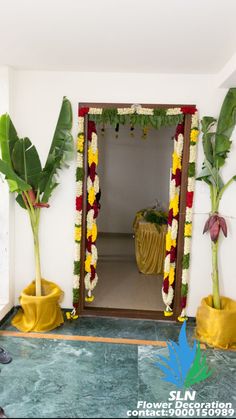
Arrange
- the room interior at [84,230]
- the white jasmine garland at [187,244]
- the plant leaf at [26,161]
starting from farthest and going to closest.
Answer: the white jasmine garland at [187,244], the plant leaf at [26,161], the room interior at [84,230]

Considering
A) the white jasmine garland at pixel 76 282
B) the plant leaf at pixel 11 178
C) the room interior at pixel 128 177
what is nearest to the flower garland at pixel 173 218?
the white jasmine garland at pixel 76 282

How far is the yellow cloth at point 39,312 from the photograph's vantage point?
138 inches

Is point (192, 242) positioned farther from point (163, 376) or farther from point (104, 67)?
point (104, 67)

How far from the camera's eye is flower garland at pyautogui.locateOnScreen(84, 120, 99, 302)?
146 inches

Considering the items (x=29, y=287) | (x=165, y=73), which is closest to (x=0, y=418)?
(x=29, y=287)

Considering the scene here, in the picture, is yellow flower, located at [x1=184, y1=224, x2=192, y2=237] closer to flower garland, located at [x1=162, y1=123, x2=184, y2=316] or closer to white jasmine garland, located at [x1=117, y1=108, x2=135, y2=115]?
flower garland, located at [x1=162, y1=123, x2=184, y2=316]

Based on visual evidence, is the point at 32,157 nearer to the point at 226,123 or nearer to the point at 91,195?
the point at 91,195

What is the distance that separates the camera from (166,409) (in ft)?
7.78

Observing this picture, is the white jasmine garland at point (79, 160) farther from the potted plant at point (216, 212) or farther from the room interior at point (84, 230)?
the potted plant at point (216, 212)

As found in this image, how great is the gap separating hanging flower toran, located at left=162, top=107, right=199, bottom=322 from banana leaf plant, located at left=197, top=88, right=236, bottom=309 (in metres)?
0.15

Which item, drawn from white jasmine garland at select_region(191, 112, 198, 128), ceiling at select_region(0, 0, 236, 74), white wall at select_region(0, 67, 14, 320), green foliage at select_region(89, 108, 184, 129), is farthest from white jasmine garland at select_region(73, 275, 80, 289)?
ceiling at select_region(0, 0, 236, 74)

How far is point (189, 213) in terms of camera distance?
3.65 m

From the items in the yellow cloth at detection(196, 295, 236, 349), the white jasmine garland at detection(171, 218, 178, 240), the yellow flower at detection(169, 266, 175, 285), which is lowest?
the yellow cloth at detection(196, 295, 236, 349)

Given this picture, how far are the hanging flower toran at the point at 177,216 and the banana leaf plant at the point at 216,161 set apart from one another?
6.1 inches
